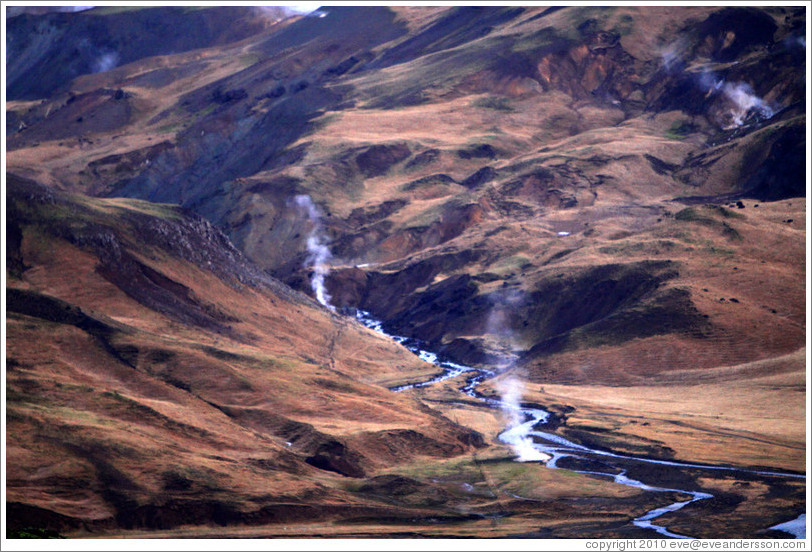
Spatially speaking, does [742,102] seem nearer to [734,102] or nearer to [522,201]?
[734,102]

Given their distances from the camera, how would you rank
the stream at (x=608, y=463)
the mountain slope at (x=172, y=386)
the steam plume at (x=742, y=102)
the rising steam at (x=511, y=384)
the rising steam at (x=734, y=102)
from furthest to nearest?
the steam plume at (x=742, y=102), the rising steam at (x=734, y=102), the rising steam at (x=511, y=384), the stream at (x=608, y=463), the mountain slope at (x=172, y=386)

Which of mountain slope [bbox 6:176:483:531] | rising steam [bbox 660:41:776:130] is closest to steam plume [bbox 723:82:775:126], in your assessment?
rising steam [bbox 660:41:776:130]

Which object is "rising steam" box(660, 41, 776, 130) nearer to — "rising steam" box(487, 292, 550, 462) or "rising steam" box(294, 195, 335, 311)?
"rising steam" box(294, 195, 335, 311)

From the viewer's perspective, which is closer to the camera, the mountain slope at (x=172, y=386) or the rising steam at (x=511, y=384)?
the mountain slope at (x=172, y=386)

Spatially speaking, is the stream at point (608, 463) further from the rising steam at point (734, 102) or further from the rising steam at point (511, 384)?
the rising steam at point (734, 102)

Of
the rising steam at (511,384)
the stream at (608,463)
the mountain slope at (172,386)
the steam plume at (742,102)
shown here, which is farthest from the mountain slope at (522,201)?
the stream at (608,463)

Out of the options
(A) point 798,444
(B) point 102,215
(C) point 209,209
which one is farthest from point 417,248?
(A) point 798,444

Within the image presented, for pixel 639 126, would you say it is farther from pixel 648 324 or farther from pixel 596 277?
pixel 648 324

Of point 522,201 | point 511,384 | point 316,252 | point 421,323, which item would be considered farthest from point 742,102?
point 511,384
